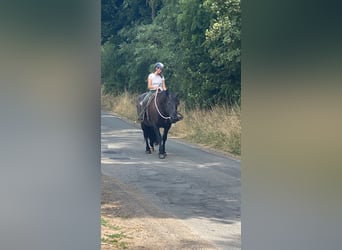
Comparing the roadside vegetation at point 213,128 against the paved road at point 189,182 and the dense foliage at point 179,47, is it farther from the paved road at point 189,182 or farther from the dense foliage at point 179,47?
the paved road at point 189,182

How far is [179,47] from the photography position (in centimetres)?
1925

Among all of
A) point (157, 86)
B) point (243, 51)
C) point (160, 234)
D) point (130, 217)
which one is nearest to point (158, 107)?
point (157, 86)

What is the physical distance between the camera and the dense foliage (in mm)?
14637

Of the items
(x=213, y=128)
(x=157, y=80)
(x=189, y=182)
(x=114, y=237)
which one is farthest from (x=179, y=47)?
(x=114, y=237)

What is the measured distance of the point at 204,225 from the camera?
6.16 m

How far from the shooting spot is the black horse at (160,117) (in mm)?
11812

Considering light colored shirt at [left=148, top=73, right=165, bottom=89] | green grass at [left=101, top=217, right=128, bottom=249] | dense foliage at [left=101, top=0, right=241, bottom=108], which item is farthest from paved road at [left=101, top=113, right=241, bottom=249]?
dense foliage at [left=101, top=0, right=241, bottom=108]

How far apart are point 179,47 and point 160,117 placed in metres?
7.57

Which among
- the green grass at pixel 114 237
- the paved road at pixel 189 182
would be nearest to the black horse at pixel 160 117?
the paved road at pixel 189 182

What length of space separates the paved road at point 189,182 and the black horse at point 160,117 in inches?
12.3

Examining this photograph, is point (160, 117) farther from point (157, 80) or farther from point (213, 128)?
point (213, 128)
